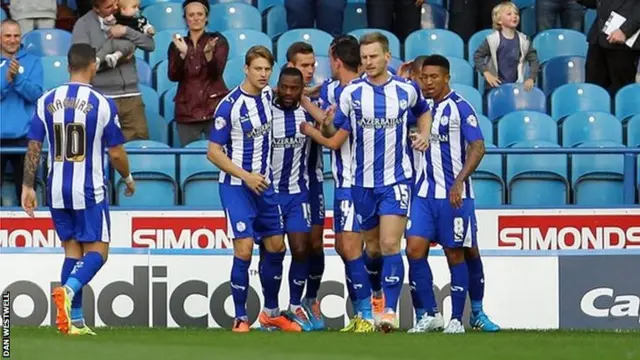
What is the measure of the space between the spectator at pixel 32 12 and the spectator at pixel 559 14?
16.5 feet

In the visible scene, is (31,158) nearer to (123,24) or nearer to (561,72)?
(123,24)

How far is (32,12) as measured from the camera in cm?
1780

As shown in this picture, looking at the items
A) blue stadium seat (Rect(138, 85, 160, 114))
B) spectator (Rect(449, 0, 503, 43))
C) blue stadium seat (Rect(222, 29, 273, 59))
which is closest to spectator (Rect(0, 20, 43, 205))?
blue stadium seat (Rect(138, 85, 160, 114))

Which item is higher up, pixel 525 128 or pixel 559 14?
pixel 559 14

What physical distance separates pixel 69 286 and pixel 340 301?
294 centimetres

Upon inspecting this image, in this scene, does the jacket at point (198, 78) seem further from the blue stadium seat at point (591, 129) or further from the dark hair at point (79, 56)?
the dark hair at point (79, 56)

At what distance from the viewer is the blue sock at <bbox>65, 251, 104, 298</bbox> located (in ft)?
40.7

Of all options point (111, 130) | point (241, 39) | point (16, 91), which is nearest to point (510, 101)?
point (241, 39)

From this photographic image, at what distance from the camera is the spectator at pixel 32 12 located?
17.8m

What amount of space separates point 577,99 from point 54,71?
508 centimetres

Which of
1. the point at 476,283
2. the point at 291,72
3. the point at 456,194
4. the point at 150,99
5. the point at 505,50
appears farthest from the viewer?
the point at 505,50

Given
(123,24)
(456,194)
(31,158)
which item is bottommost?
(456,194)

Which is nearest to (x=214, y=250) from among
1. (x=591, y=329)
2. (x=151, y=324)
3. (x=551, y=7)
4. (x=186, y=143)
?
(x=151, y=324)

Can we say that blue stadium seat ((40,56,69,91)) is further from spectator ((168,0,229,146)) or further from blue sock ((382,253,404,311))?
blue sock ((382,253,404,311))
